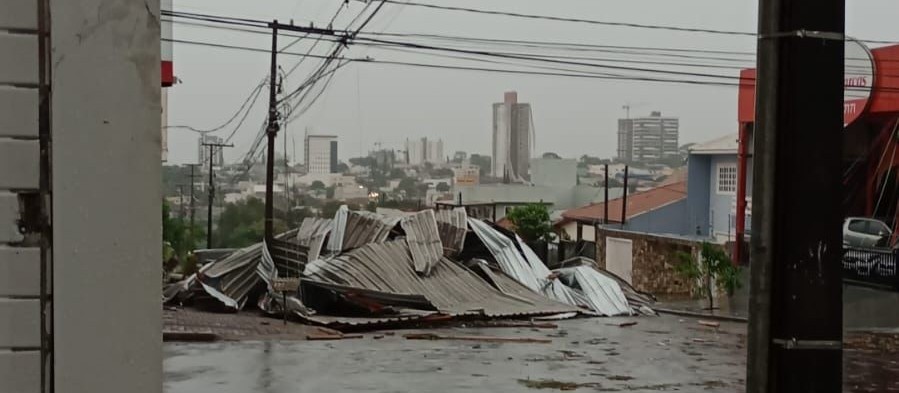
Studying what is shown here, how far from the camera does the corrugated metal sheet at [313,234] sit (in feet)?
74.8

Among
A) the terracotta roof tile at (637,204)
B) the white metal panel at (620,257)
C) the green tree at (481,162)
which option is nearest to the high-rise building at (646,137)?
the terracotta roof tile at (637,204)

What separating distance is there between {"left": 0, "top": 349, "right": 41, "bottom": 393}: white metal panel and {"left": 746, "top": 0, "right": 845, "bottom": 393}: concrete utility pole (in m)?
2.07

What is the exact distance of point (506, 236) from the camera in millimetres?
25078

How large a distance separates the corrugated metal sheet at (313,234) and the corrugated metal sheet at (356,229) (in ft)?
0.81

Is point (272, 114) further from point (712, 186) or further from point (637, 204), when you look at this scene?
point (637, 204)

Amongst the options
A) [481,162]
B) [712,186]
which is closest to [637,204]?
[712,186]

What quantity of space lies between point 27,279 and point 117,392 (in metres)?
0.40

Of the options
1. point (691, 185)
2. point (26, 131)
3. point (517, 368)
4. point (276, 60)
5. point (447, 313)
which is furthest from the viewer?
point (691, 185)

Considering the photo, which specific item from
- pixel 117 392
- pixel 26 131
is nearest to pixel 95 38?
pixel 26 131

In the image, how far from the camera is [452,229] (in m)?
23.9

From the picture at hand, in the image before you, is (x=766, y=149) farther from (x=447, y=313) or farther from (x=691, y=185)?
(x=691, y=185)

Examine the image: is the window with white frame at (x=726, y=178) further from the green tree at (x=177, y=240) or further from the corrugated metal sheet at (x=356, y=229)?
the green tree at (x=177, y=240)

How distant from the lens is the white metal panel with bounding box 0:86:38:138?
2.55 metres

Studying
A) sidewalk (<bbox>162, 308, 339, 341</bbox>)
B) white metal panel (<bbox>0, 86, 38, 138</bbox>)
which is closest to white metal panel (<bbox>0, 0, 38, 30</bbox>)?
white metal panel (<bbox>0, 86, 38, 138</bbox>)
